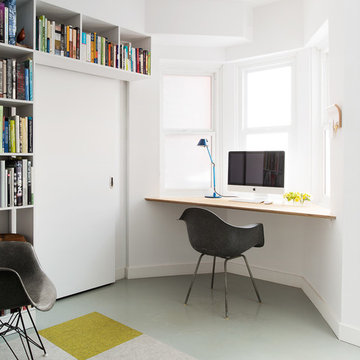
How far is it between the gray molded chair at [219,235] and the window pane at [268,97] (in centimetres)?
132

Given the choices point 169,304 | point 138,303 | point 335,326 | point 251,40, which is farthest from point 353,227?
point 251,40

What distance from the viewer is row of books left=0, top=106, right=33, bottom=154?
2721 millimetres

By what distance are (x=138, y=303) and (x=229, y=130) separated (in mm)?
1991

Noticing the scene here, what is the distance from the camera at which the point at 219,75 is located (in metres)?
→ 4.31

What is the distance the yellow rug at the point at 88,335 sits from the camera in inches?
99.2

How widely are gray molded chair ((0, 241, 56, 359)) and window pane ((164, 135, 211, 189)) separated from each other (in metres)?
1.99

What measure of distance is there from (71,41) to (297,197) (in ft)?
7.49

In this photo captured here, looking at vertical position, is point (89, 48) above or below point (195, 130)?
above

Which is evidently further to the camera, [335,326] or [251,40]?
[251,40]

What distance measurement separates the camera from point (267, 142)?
4070 mm

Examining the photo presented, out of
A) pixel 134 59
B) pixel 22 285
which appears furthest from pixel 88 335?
pixel 134 59

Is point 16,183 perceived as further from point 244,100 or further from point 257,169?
point 244,100

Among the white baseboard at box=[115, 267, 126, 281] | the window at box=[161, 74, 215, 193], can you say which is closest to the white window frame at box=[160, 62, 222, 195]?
the window at box=[161, 74, 215, 193]

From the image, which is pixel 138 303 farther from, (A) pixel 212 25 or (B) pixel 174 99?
(A) pixel 212 25
